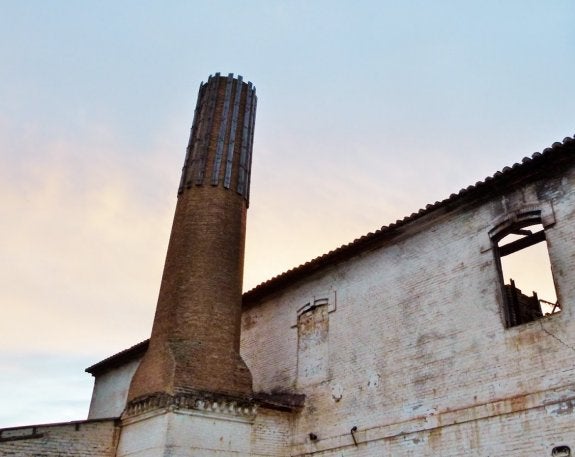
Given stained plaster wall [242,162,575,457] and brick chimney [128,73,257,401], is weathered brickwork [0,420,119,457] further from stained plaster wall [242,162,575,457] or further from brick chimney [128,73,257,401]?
stained plaster wall [242,162,575,457]

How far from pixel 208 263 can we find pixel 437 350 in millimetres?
5431

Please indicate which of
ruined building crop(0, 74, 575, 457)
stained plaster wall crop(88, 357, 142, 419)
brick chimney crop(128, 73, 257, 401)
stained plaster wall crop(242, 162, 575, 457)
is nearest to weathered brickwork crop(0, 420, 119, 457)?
ruined building crop(0, 74, 575, 457)

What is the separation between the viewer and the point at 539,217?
32.8 feet

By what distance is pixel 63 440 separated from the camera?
37.7 feet

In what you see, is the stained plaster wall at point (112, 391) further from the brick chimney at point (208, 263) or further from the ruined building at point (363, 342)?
the brick chimney at point (208, 263)

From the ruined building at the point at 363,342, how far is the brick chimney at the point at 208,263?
38mm

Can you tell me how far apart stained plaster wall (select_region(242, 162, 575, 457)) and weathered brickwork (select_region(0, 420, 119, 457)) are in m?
3.81

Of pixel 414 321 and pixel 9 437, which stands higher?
pixel 414 321

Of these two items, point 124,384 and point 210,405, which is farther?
point 124,384

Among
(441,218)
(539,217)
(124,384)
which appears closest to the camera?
(539,217)

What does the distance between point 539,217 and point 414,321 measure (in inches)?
119

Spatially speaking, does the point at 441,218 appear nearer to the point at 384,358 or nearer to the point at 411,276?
the point at 411,276

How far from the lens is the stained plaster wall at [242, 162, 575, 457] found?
29.4 ft

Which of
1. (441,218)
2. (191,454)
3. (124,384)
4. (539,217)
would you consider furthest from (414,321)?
(124,384)
